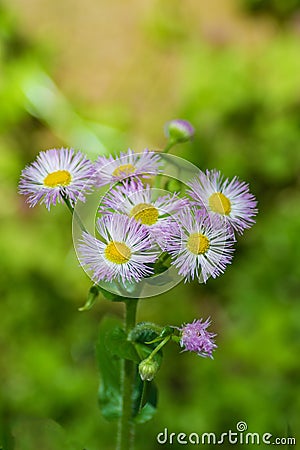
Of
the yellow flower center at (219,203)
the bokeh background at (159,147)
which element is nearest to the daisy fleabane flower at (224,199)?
the yellow flower center at (219,203)

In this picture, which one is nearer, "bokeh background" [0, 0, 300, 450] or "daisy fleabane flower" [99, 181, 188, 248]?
"daisy fleabane flower" [99, 181, 188, 248]

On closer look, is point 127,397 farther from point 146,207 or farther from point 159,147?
point 159,147

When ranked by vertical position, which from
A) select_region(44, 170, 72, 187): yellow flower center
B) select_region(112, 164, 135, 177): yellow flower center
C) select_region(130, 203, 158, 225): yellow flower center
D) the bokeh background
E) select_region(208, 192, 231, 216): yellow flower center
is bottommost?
select_region(130, 203, 158, 225): yellow flower center

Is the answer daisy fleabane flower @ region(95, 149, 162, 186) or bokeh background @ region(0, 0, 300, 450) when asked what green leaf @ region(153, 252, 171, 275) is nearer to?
daisy fleabane flower @ region(95, 149, 162, 186)

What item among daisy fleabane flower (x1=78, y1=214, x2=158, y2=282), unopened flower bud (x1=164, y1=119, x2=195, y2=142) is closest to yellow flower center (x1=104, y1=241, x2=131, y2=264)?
daisy fleabane flower (x1=78, y1=214, x2=158, y2=282)

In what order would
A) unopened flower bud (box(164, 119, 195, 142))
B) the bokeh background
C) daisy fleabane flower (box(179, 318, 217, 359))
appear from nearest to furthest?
daisy fleabane flower (box(179, 318, 217, 359)) → unopened flower bud (box(164, 119, 195, 142)) → the bokeh background

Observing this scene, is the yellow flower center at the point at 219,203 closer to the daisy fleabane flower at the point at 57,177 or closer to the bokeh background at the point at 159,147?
the daisy fleabane flower at the point at 57,177

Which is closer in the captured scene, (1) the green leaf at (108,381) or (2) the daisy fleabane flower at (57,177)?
(2) the daisy fleabane flower at (57,177)
